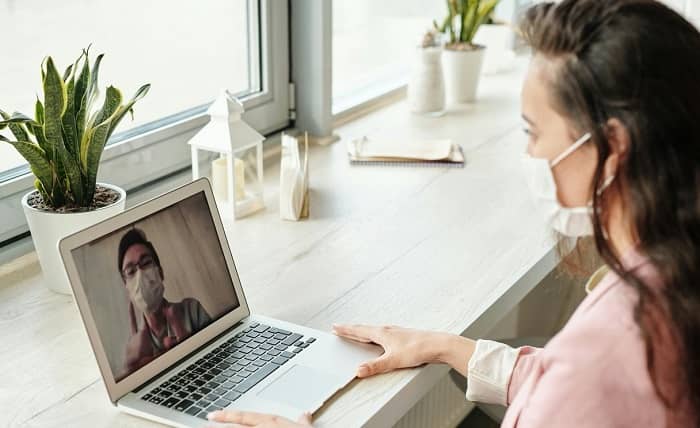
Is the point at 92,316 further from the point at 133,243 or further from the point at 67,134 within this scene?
the point at 67,134

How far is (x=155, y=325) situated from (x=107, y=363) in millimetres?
89

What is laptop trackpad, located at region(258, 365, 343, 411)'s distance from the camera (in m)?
1.14

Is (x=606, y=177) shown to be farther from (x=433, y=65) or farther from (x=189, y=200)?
(x=433, y=65)

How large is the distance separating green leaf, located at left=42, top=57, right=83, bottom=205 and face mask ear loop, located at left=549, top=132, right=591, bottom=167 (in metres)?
0.71

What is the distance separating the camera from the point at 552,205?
43.4 inches

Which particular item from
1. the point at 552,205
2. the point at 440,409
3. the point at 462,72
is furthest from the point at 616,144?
the point at 462,72

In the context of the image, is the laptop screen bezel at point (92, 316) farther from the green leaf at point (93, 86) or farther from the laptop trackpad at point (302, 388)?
the green leaf at point (93, 86)

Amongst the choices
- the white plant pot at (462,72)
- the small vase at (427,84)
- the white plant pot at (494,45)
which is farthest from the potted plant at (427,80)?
the white plant pot at (494,45)

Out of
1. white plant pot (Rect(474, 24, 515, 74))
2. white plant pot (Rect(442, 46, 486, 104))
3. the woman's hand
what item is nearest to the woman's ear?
the woman's hand

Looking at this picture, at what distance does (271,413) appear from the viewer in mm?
1115

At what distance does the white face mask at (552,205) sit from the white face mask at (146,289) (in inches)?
18.7

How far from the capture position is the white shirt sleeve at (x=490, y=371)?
49.8 inches

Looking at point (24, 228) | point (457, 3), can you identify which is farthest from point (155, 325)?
point (457, 3)

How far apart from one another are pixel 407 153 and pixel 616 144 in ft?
3.69
